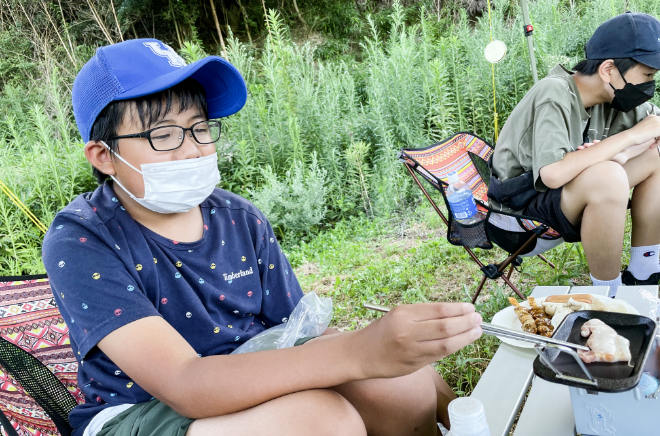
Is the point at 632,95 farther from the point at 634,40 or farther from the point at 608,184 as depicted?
the point at 608,184

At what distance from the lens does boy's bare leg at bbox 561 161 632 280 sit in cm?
231

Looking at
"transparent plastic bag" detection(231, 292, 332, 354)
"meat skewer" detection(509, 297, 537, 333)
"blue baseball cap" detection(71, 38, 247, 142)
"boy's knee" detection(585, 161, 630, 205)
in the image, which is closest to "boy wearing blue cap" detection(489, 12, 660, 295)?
"boy's knee" detection(585, 161, 630, 205)

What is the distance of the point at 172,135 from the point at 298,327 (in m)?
0.65

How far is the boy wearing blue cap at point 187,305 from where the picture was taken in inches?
37.8

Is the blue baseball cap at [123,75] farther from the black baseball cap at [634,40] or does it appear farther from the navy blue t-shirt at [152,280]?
the black baseball cap at [634,40]

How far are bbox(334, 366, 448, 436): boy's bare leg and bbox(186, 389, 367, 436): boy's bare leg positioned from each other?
231mm

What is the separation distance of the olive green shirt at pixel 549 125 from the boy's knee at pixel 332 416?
190cm

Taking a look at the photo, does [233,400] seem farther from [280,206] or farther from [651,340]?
[280,206]

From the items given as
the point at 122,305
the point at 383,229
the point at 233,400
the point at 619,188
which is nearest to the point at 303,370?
the point at 233,400

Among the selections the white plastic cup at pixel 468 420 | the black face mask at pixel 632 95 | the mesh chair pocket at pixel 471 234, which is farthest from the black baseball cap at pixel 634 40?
the white plastic cup at pixel 468 420

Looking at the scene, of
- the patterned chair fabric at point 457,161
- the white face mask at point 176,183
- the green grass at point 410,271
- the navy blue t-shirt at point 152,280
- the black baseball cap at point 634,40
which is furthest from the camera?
the patterned chair fabric at point 457,161

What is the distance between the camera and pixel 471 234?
2799 millimetres

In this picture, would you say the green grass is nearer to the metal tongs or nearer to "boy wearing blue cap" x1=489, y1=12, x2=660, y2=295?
"boy wearing blue cap" x1=489, y1=12, x2=660, y2=295

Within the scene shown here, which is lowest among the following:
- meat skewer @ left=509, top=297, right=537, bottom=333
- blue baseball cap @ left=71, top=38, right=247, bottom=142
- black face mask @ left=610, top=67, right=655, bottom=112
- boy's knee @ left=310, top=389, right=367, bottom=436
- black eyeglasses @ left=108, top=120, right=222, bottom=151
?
meat skewer @ left=509, top=297, right=537, bottom=333
